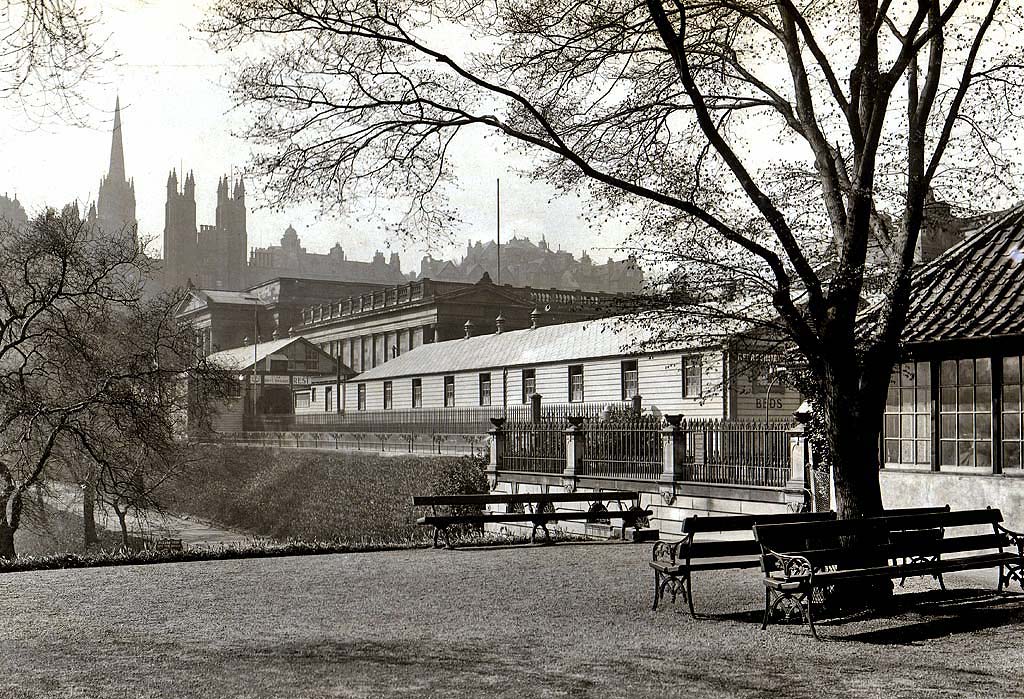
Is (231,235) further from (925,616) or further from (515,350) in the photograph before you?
(925,616)

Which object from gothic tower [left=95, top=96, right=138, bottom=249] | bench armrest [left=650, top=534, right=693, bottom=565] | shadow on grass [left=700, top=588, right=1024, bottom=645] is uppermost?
gothic tower [left=95, top=96, right=138, bottom=249]

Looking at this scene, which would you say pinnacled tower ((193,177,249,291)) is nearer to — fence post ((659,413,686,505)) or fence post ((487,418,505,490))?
fence post ((487,418,505,490))

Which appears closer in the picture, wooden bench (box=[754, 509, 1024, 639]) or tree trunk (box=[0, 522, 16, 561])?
wooden bench (box=[754, 509, 1024, 639])

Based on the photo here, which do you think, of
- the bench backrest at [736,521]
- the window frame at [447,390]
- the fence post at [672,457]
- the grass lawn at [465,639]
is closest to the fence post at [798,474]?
the fence post at [672,457]

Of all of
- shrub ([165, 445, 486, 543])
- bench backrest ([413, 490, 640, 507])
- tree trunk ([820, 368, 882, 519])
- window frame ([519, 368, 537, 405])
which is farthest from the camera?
window frame ([519, 368, 537, 405])

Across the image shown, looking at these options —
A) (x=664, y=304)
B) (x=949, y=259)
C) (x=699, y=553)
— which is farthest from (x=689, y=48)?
(x=949, y=259)

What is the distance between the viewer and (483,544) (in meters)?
18.1

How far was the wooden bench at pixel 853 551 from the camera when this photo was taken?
9750mm

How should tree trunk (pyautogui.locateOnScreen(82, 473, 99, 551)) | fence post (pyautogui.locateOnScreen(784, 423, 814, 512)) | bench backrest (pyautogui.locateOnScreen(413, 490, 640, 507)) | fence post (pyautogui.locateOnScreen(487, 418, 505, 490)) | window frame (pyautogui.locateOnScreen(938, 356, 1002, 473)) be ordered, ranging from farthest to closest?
1. tree trunk (pyautogui.locateOnScreen(82, 473, 99, 551))
2. fence post (pyautogui.locateOnScreen(487, 418, 505, 490))
3. fence post (pyautogui.locateOnScreen(784, 423, 814, 512))
4. bench backrest (pyautogui.locateOnScreen(413, 490, 640, 507))
5. window frame (pyautogui.locateOnScreen(938, 356, 1002, 473))

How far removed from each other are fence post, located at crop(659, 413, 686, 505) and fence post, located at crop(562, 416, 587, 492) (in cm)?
379

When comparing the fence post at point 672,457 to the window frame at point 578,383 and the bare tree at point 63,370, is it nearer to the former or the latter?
the bare tree at point 63,370

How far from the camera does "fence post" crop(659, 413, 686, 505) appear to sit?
21828 mm

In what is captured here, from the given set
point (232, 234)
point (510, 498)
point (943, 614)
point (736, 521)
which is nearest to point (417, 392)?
point (510, 498)

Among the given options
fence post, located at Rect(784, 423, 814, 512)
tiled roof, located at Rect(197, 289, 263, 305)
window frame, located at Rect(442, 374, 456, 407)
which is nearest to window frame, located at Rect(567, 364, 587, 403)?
window frame, located at Rect(442, 374, 456, 407)
